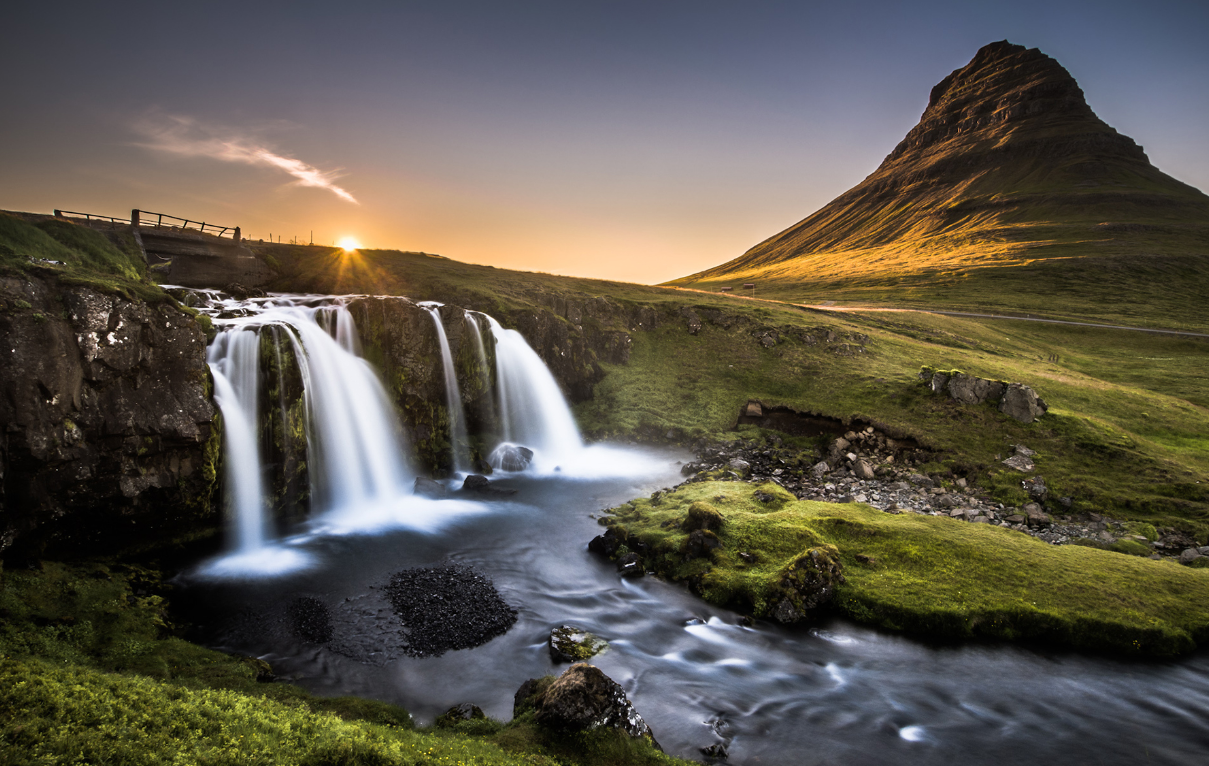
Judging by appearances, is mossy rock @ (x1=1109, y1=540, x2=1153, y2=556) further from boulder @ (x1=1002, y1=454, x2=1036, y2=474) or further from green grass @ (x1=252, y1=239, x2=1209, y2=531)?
boulder @ (x1=1002, y1=454, x2=1036, y2=474)

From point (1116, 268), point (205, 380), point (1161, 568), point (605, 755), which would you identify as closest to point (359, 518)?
point (205, 380)

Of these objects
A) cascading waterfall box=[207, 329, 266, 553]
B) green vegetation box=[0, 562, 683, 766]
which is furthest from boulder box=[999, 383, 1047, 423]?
cascading waterfall box=[207, 329, 266, 553]

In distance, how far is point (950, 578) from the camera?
16.2 m

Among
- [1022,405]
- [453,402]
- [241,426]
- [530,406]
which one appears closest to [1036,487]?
[1022,405]

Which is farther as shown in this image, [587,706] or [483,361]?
[483,361]

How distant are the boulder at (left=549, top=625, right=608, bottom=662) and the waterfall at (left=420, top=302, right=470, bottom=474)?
17.2 meters

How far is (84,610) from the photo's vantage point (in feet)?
42.3

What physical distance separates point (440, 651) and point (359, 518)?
11440 millimetres

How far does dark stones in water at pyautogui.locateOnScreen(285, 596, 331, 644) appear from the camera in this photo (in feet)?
Result: 47.2

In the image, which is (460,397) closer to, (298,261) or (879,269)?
(298,261)

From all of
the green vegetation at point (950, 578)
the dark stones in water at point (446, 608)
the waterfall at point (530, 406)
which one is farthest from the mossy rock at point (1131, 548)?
the waterfall at point (530, 406)

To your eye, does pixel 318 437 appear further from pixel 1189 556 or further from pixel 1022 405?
pixel 1022 405

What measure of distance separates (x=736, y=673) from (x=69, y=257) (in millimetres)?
29343

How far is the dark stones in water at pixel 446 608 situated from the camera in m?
14.6
